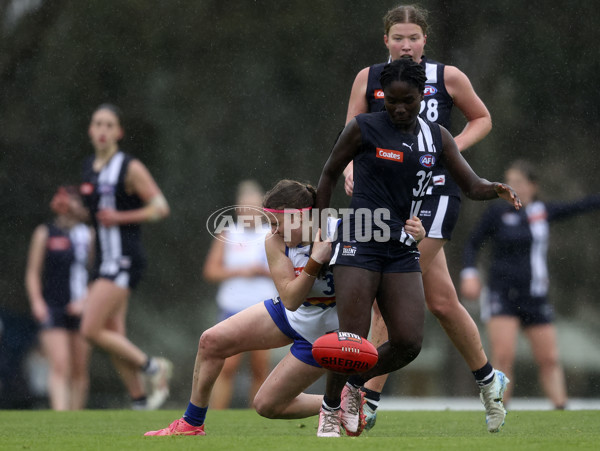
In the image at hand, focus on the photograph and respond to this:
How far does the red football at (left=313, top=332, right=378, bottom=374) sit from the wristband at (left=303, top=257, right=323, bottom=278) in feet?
1.10

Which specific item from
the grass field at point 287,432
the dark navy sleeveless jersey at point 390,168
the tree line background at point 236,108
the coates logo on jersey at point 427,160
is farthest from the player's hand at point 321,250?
the tree line background at point 236,108

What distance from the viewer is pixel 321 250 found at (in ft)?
14.1

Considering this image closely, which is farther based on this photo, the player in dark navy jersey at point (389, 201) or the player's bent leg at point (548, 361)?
the player's bent leg at point (548, 361)

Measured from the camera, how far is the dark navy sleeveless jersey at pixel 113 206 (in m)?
7.77

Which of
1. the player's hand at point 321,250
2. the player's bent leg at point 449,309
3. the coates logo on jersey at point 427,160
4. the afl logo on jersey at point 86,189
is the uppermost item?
the afl logo on jersey at point 86,189

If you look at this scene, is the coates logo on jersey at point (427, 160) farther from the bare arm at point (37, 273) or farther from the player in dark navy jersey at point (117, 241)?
the bare arm at point (37, 273)

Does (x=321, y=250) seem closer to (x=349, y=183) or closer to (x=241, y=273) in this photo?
(x=349, y=183)

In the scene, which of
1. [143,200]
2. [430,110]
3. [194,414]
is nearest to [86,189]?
[143,200]

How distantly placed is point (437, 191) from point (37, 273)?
160 inches

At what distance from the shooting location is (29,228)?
26.1 ft

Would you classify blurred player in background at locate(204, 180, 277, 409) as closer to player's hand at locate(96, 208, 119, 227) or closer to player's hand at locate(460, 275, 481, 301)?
player's hand at locate(96, 208, 119, 227)

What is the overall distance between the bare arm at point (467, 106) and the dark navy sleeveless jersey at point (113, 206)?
139 inches

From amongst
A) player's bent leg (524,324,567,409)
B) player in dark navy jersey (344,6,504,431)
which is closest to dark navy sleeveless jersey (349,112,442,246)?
player in dark navy jersey (344,6,504,431)

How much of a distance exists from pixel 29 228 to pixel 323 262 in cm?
428
